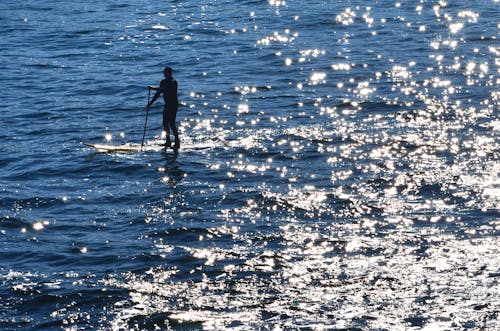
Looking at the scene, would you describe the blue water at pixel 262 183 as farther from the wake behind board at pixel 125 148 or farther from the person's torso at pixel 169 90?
the person's torso at pixel 169 90

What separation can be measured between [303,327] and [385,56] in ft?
81.8

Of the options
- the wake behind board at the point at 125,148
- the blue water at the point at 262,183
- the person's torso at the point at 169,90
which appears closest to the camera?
the blue water at the point at 262,183

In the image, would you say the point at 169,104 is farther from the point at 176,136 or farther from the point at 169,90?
the point at 176,136

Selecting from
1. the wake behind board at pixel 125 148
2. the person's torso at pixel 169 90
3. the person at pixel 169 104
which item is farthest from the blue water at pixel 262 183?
the person's torso at pixel 169 90

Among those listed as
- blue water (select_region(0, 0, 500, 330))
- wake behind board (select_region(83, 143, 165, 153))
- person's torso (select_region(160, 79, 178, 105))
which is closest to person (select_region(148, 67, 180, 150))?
person's torso (select_region(160, 79, 178, 105))

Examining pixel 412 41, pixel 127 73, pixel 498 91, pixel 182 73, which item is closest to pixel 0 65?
pixel 127 73

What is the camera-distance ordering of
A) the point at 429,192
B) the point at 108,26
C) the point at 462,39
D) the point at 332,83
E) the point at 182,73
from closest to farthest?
the point at 429,192 < the point at 332,83 < the point at 182,73 < the point at 462,39 < the point at 108,26

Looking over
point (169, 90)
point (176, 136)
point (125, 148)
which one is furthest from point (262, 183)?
point (125, 148)

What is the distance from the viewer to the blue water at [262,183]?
61.1 feet

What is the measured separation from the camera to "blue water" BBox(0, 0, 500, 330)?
18.6 metres

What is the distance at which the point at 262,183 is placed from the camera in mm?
25578

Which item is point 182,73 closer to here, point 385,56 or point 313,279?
point 385,56

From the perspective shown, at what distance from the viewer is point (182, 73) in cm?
4000

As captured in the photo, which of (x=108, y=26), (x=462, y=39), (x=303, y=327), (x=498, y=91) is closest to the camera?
(x=303, y=327)
